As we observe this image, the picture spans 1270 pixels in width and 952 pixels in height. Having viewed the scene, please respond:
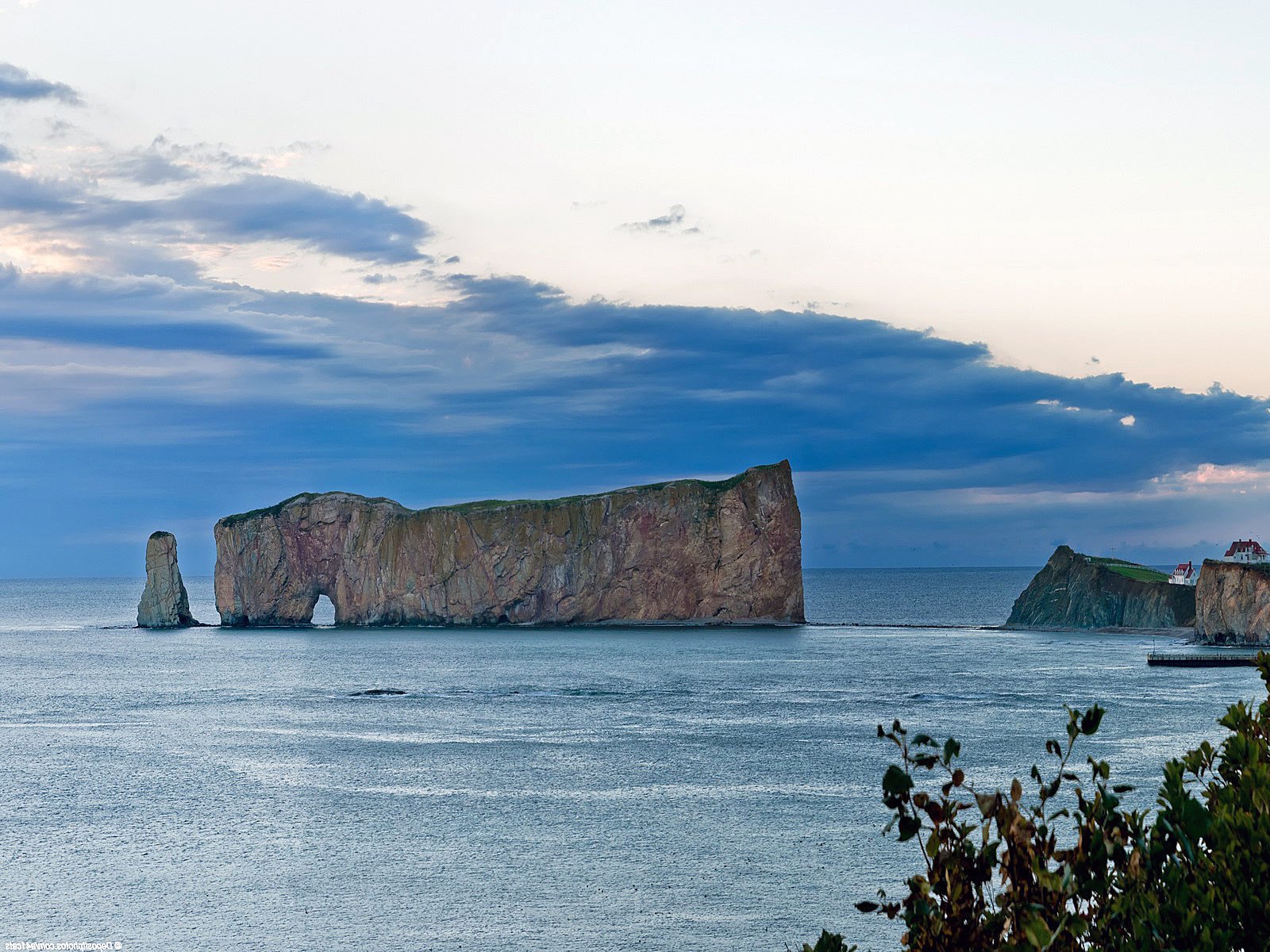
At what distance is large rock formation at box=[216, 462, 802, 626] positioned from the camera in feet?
486

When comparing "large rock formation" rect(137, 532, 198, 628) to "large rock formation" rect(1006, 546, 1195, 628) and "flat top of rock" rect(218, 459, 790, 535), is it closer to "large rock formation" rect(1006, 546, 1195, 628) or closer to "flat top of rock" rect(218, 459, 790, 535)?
"flat top of rock" rect(218, 459, 790, 535)

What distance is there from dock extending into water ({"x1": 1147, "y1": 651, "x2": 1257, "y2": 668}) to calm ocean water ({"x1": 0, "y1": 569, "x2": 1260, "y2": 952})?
2380 millimetres

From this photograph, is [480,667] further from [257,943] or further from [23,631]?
[23,631]

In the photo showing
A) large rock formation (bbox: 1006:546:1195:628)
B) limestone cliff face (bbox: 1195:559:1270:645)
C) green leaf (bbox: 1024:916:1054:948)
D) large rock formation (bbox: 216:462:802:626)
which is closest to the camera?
green leaf (bbox: 1024:916:1054:948)

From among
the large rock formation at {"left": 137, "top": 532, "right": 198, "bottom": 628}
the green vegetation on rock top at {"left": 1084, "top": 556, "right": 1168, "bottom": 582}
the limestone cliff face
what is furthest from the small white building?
the large rock formation at {"left": 137, "top": 532, "right": 198, "bottom": 628}

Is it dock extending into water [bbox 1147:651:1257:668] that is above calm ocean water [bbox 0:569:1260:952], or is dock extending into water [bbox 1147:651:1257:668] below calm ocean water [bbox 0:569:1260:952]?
above

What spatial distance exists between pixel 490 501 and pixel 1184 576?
92.9 m

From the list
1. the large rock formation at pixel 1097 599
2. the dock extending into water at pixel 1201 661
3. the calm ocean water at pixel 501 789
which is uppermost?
the large rock formation at pixel 1097 599

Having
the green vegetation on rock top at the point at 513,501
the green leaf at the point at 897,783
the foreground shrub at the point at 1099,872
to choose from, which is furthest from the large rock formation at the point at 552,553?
the green leaf at the point at 897,783

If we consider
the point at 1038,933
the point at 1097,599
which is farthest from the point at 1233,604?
the point at 1038,933

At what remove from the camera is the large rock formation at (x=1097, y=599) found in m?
146

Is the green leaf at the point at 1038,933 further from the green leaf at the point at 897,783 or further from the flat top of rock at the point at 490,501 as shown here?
the flat top of rock at the point at 490,501

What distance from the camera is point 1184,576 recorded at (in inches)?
6038

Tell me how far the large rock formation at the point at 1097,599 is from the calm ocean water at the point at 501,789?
133ft
